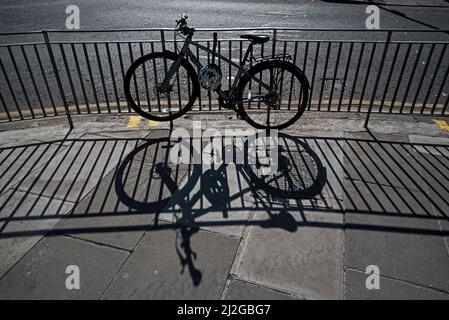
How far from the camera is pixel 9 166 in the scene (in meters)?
4.11

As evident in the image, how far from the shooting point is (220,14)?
41.8ft

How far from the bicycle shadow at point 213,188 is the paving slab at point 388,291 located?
0.72 meters

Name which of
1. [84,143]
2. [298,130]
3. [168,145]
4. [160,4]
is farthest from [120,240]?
[160,4]

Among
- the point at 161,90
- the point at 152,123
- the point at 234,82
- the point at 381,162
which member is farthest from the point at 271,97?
the point at 152,123

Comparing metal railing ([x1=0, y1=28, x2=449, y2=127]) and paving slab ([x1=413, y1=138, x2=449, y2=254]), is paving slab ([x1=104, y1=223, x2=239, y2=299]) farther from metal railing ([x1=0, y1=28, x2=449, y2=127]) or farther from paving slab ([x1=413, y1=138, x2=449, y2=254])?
metal railing ([x1=0, y1=28, x2=449, y2=127])

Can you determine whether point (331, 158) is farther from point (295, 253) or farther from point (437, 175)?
point (295, 253)

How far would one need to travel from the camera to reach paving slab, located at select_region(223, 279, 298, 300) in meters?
2.60

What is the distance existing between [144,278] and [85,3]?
15.5 metres

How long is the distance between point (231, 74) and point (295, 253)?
4757 millimetres

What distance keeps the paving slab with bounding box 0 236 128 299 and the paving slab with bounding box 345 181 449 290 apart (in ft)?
6.73

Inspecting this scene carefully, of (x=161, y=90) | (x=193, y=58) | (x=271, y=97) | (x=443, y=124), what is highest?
(x=193, y=58)

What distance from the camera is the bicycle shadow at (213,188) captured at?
3.30m

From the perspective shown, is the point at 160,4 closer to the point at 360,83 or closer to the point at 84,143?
the point at 360,83

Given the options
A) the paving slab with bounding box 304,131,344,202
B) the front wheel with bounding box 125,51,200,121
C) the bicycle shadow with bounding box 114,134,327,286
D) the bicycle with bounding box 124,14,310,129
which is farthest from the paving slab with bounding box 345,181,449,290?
the front wheel with bounding box 125,51,200,121
